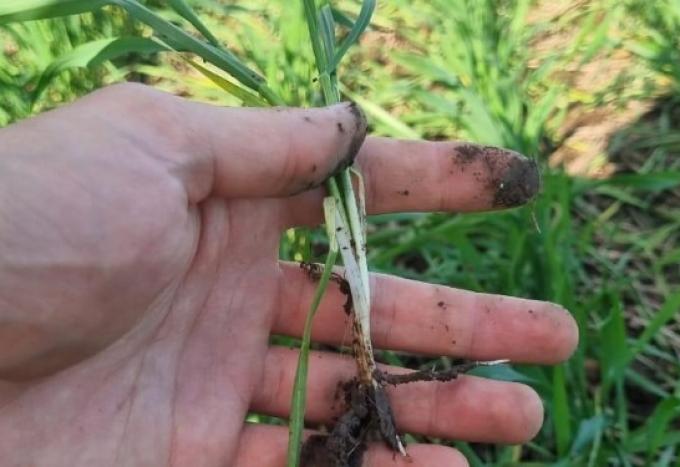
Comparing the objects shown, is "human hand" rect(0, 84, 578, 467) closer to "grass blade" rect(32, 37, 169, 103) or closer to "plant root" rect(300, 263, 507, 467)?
"plant root" rect(300, 263, 507, 467)

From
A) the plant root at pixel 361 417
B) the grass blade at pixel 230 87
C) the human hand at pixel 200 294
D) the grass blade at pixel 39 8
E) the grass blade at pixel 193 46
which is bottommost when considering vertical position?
the plant root at pixel 361 417

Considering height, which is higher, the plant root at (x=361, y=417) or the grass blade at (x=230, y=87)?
the grass blade at (x=230, y=87)

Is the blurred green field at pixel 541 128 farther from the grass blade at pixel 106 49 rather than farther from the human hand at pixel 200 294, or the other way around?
the human hand at pixel 200 294

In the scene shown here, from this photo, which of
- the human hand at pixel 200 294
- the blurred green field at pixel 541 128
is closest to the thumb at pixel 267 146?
the human hand at pixel 200 294

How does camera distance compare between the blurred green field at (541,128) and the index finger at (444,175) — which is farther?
the blurred green field at (541,128)

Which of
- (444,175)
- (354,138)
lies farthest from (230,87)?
(444,175)

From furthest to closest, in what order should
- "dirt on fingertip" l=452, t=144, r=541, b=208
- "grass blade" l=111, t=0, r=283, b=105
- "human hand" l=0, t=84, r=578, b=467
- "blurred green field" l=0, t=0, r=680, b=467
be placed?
"blurred green field" l=0, t=0, r=680, b=467, "dirt on fingertip" l=452, t=144, r=541, b=208, "grass blade" l=111, t=0, r=283, b=105, "human hand" l=0, t=84, r=578, b=467

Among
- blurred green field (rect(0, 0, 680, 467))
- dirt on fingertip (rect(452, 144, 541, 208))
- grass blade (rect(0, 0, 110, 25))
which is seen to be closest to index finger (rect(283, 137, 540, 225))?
dirt on fingertip (rect(452, 144, 541, 208))
